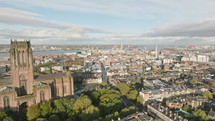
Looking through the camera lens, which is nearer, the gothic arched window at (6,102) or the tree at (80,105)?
the gothic arched window at (6,102)

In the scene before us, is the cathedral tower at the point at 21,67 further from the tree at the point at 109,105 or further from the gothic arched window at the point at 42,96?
the tree at the point at 109,105

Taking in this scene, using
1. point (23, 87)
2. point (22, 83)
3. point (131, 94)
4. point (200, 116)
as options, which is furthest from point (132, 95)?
point (22, 83)

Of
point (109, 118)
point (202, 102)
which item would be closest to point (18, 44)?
point (109, 118)

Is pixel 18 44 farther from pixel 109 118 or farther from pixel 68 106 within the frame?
pixel 109 118

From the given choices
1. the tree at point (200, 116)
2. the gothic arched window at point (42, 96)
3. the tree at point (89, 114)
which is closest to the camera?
the tree at point (89, 114)

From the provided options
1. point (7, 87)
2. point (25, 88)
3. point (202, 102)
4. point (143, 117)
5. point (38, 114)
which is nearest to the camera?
point (143, 117)

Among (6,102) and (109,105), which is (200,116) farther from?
(6,102)

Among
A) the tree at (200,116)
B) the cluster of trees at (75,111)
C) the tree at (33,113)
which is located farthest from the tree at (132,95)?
the tree at (33,113)

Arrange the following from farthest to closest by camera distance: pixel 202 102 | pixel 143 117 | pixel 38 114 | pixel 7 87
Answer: pixel 202 102 < pixel 7 87 < pixel 38 114 < pixel 143 117

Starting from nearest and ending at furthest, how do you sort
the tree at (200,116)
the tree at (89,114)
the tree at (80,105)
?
the tree at (89,114)
the tree at (200,116)
the tree at (80,105)
